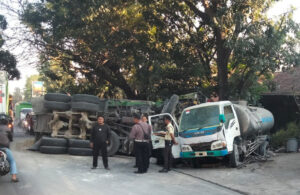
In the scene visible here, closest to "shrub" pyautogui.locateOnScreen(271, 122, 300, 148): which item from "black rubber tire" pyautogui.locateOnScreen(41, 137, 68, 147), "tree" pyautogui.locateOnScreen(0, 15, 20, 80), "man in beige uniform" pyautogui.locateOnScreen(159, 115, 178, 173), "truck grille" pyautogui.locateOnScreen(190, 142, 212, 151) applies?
"truck grille" pyautogui.locateOnScreen(190, 142, 212, 151)

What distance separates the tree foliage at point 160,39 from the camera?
16.2 m

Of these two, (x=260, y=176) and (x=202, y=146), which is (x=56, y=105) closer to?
(x=202, y=146)

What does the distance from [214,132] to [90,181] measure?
4215 mm

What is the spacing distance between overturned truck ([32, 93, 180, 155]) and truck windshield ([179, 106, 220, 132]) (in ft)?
4.57

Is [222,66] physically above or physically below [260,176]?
above

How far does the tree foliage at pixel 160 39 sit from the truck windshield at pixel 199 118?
4759 millimetres

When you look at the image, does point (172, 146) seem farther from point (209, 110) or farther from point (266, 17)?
point (266, 17)

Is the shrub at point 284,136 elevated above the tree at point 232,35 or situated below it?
below

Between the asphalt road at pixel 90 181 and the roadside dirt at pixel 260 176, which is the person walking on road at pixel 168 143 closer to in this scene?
the asphalt road at pixel 90 181

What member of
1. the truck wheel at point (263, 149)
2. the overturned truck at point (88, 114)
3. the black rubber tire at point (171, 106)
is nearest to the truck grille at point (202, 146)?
the black rubber tire at point (171, 106)

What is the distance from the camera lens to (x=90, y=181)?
8672 mm

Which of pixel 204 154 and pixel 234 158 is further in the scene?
pixel 234 158

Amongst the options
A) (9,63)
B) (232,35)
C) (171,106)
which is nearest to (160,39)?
(232,35)

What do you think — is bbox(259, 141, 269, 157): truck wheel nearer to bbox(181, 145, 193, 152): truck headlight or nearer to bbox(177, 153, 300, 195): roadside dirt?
bbox(177, 153, 300, 195): roadside dirt
